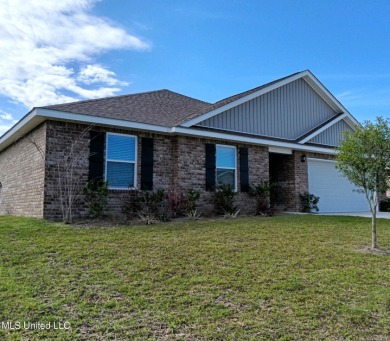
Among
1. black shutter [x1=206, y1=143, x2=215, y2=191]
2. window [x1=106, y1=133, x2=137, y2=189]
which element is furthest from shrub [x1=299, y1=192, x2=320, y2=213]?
window [x1=106, y1=133, x2=137, y2=189]

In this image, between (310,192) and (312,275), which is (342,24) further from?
(312,275)

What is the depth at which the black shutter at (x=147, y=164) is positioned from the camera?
11055 millimetres

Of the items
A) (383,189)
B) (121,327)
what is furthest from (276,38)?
(121,327)

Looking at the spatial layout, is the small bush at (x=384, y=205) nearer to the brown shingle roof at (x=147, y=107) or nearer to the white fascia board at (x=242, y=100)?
the white fascia board at (x=242, y=100)

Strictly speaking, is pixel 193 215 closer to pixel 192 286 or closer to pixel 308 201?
pixel 308 201

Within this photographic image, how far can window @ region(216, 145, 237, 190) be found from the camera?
1270 cm

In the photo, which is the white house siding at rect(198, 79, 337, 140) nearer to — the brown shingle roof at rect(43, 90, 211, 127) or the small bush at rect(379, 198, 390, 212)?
the brown shingle roof at rect(43, 90, 211, 127)

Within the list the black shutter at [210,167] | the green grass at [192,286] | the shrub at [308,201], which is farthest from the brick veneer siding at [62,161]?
the shrub at [308,201]

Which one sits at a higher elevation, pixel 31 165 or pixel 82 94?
pixel 82 94

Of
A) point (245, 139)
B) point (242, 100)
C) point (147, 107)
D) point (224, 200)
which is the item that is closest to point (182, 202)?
point (224, 200)

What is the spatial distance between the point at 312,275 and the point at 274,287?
86 centimetres

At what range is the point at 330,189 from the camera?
1611cm

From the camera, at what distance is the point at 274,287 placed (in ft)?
14.9

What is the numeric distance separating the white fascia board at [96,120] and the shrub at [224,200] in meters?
2.82
